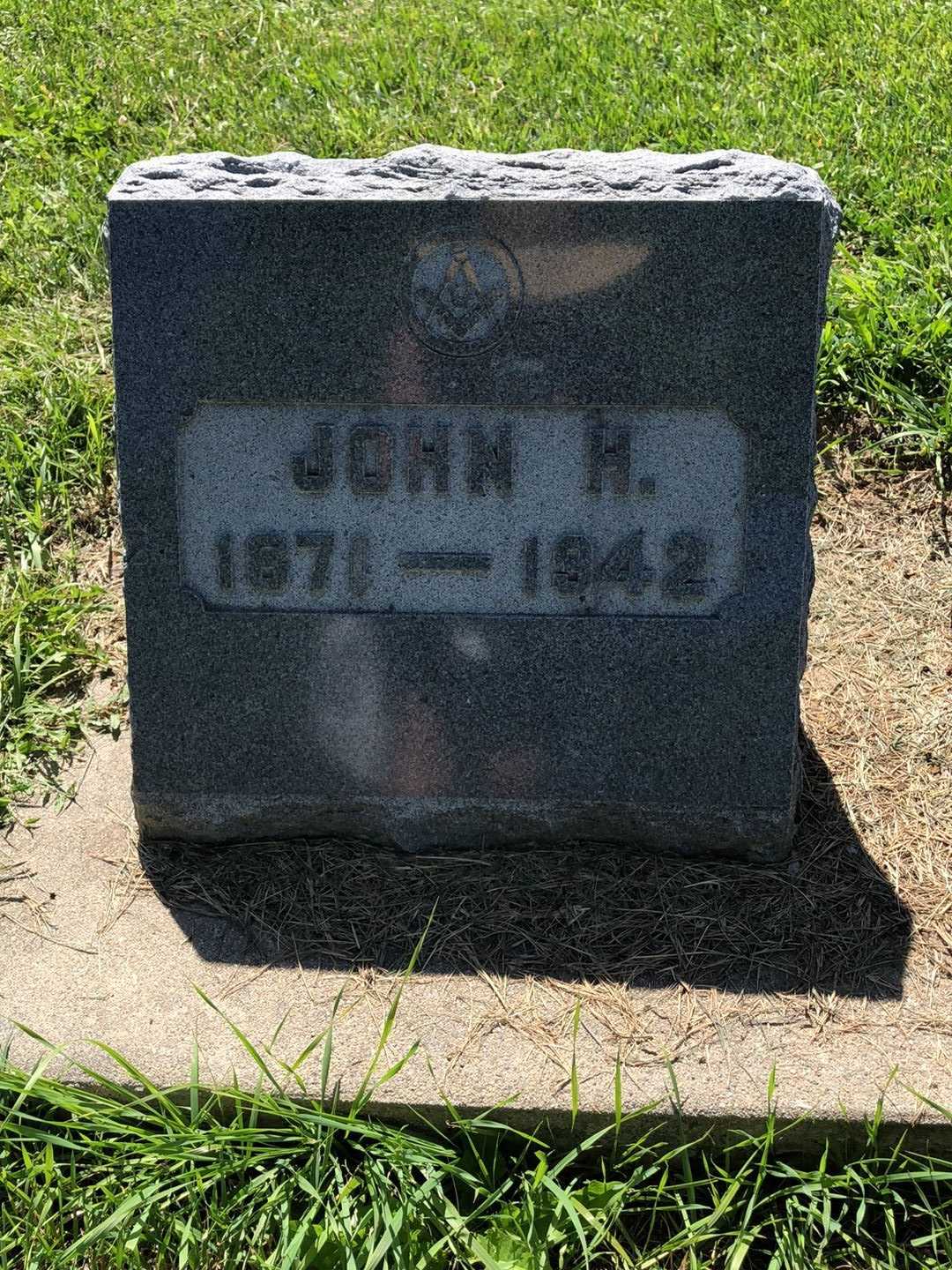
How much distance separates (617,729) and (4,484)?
1952 millimetres

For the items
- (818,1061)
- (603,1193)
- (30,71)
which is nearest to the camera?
(603,1193)

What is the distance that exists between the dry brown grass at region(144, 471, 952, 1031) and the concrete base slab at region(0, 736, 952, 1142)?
0.01 metres

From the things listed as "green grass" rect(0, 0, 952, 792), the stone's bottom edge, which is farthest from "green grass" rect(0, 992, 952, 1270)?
"green grass" rect(0, 0, 952, 792)

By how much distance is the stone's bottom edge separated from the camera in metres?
2.75

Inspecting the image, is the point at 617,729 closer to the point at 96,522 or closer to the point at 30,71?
the point at 96,522

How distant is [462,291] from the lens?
247 centimetres

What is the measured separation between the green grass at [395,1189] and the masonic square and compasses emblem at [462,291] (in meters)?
1.23

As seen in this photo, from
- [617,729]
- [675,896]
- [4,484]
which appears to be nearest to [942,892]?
[675,896]

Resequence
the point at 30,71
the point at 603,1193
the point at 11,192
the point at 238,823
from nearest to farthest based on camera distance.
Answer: the point at 603,1193 < the point at 238,823 < the point at 11,192 < the point at 30,71

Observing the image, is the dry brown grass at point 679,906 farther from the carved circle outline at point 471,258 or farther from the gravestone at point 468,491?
the carved circle outline at point 471,258

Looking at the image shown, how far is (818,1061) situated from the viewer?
7.76 ft

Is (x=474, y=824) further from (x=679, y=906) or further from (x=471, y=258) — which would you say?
(x=471, y=258)

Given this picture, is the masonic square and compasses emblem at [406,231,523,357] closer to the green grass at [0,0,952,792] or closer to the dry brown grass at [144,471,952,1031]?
the dry brown grass at [144,471,952,1031]

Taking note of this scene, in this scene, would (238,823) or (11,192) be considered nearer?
(238,823)
